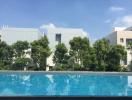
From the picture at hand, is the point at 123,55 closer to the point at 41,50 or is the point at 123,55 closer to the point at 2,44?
the point at 41,50

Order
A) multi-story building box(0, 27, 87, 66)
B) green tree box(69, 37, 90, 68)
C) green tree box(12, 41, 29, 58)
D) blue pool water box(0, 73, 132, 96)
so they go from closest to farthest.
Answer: blue pool water box(0, 73, 132, 96) < green tree box(69, 37, 90, 68) < green tree box(12, 41, 29, 58) < multi-story building box(0, 27, 87, 66)

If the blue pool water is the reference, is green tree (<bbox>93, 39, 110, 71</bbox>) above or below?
above

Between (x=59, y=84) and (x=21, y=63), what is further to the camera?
(x=21, y=63)

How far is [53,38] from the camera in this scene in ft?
153

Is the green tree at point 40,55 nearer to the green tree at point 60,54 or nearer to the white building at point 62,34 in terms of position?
the green tree at point 60,54

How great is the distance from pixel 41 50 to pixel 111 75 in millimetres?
14216

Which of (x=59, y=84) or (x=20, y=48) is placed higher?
(x=20, y=48)

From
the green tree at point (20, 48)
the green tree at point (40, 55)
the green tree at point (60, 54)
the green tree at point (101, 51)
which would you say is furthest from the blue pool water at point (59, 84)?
the green tree at point (20, 48)

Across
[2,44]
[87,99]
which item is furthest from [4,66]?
[87,99]

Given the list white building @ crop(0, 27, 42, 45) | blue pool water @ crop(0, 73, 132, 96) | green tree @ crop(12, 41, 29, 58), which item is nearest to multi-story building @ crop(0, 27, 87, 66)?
white building @ crop(0, 27, 42, 45)

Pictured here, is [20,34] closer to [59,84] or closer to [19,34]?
[19,34]

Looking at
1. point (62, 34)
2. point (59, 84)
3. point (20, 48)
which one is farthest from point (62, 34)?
point (59, 84)

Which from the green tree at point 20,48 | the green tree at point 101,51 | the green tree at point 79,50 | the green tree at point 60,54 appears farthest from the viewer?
the green tree at point 20,48

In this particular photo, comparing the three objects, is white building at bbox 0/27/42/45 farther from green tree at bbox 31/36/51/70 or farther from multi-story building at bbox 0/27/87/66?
green tree at bbox 31/36/51/70
